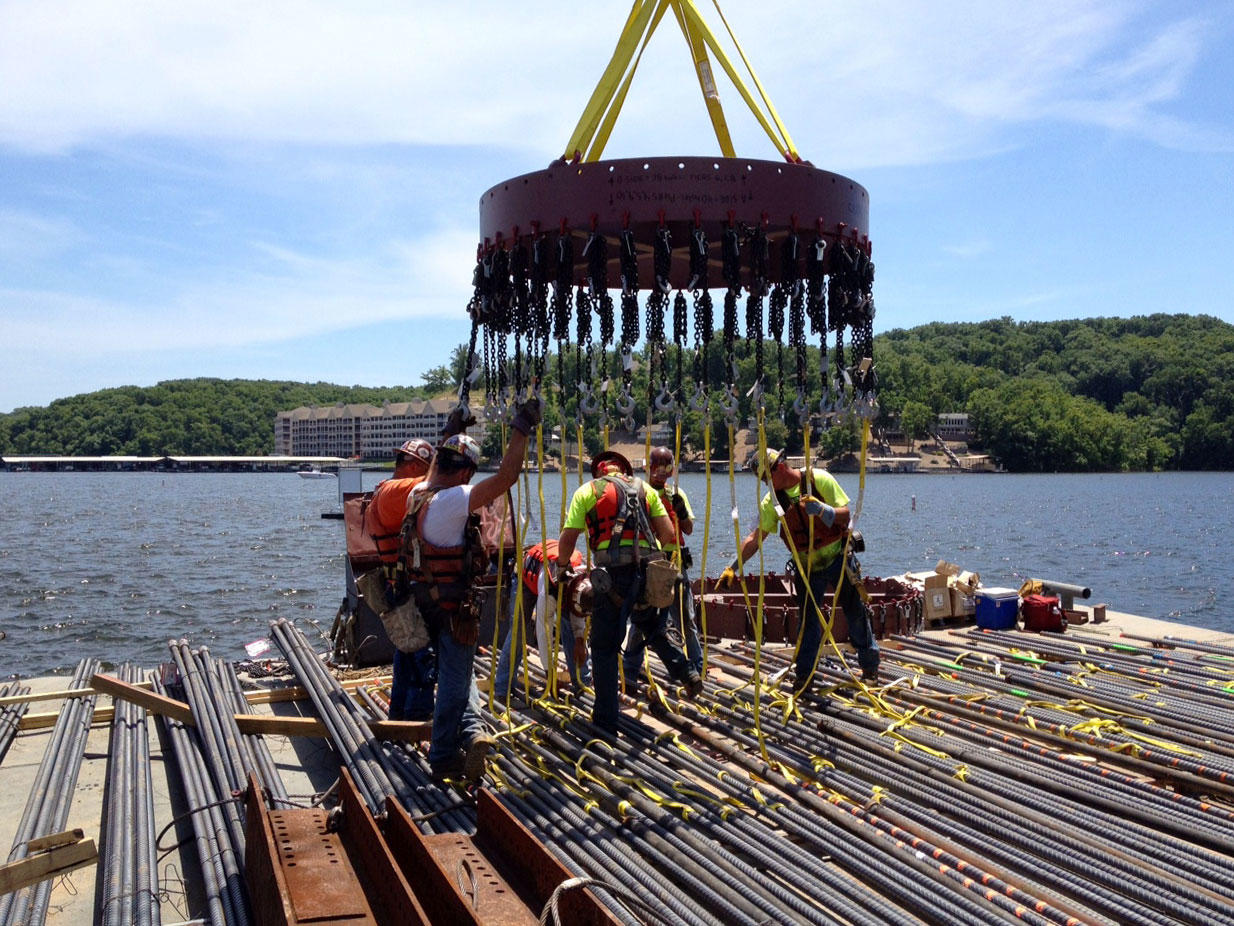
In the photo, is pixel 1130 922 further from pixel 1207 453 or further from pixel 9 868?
pixel 1207 453

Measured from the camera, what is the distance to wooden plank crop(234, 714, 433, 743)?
6414mm

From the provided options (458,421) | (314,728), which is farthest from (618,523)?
(314,728)

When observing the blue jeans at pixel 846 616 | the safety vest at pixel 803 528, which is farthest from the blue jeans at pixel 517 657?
the safety vest at pixel 803 528

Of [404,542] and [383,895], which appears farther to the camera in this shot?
[404,542]

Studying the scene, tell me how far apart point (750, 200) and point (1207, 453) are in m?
157

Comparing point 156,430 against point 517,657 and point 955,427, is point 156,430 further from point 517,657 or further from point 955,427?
point 517,657

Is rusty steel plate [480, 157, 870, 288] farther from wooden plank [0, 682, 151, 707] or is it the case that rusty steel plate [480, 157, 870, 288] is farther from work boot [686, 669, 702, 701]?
wooden plank [0, 682, 151, 707]

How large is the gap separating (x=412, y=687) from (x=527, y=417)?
7.19 ft

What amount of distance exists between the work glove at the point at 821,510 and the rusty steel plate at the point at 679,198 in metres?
2.00

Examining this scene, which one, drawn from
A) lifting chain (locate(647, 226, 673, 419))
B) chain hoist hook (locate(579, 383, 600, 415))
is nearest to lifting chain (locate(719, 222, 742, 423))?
lifting chain (locate(647, 226, 673, 419))

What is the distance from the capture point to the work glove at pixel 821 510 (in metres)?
7.33

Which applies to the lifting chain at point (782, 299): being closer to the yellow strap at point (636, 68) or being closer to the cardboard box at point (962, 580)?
the yellow strap at point (636, 68)

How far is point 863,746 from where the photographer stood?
6.52 meters

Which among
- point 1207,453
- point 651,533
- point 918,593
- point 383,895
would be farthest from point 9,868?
point 1207,453
